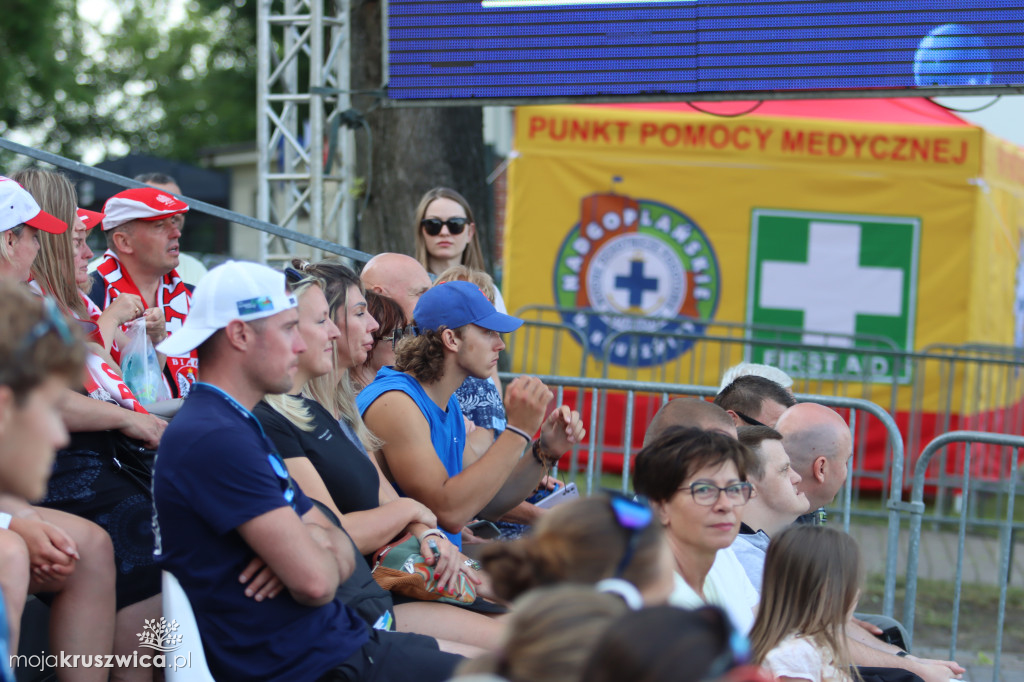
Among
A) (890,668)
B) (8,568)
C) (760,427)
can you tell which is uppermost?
(760,427)

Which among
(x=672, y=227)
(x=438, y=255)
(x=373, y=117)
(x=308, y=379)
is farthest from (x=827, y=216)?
(x=308, y=379)

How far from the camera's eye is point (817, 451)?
3.73 metres

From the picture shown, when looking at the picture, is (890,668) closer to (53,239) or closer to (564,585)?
(564,585)

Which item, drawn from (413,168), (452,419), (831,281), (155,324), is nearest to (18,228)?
(155,324)

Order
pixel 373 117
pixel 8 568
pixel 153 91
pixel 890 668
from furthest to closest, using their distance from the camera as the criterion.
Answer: pixel 153 91, pixel 373 117, pixel 890 668, pixel 8 568

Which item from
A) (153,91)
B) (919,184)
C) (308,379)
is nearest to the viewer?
(308,379)

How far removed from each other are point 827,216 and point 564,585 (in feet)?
26.8

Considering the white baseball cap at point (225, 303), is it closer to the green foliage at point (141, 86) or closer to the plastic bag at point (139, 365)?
the plastic bag at point (139, 365)

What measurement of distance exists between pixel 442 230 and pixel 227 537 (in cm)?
293

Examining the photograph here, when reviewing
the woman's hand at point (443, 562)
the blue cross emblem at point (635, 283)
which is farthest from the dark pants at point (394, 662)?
the blue cross emblem at point (635, 283)

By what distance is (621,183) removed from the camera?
9.40 m

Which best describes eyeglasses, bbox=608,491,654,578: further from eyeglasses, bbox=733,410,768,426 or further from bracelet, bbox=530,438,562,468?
eyeglasses, bbox=733,410,768,426

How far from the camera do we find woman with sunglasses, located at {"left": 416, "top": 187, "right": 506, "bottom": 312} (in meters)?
5.09

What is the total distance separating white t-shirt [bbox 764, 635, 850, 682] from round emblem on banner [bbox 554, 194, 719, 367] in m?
6.52
